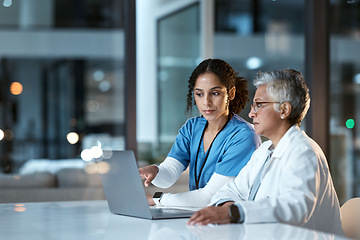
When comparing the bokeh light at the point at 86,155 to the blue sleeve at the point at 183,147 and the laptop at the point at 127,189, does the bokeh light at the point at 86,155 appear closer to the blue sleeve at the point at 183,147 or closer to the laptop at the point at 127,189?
the blue sleeve at the point at 183,147

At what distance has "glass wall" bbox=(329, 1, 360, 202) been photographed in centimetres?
526

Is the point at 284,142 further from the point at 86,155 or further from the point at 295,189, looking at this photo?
the point at 86,155

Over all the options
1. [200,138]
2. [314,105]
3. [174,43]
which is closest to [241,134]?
[200,138]

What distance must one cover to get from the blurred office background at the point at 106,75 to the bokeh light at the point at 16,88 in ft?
0.04

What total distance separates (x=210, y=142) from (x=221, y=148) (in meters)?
0.10

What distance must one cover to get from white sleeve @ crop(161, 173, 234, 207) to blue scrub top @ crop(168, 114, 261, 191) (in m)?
0.04

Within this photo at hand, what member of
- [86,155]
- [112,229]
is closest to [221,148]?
[112,229]

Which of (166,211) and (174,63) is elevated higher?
(174,63)

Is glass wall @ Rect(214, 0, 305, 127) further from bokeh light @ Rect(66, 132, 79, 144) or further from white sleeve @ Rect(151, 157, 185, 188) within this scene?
white sleeve @ Rect(151, 157, 185, 188)

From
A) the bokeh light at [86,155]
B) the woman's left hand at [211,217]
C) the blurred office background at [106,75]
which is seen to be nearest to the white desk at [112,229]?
the woman's left hand at [211,217]

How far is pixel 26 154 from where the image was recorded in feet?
20.0

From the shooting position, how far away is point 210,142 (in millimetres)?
2531

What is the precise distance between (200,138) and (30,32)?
14.5ft

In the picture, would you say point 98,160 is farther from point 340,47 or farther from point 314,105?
point 340,47
